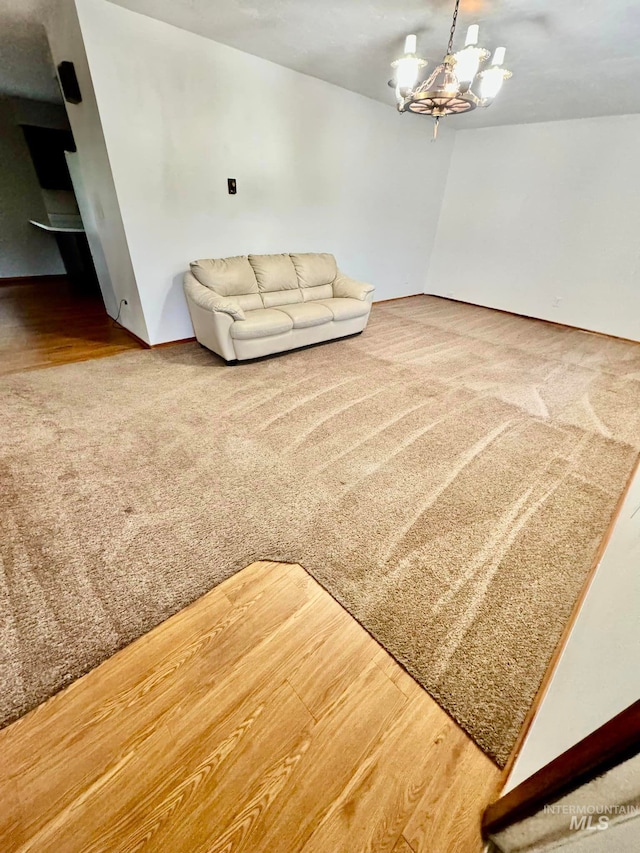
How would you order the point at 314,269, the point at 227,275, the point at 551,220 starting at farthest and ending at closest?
1. the point at 551,220
2. the point at 314,269
3. the point at 227,275

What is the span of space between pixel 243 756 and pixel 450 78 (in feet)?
11.3

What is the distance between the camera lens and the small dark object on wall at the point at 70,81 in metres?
2.71

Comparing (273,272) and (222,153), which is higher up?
(222,153)

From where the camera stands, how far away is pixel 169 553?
147 centimetres

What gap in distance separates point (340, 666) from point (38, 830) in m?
0.81

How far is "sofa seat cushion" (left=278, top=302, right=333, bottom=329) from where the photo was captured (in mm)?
3314

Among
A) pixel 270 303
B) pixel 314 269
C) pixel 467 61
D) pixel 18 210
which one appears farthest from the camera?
pixel 18 210

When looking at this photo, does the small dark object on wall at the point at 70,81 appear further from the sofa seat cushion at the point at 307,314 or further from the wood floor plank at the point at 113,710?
the wood floor plank at the point at 113,710

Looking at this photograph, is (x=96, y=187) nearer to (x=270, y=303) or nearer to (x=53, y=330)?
(x=53, y=330)

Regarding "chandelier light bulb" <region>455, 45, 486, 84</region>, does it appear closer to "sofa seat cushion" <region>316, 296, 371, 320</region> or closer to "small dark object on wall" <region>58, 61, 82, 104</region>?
"sofa seat cushion" <region>316, 296, 371, 320</region>

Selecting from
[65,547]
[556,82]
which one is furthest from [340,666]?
[556,82]

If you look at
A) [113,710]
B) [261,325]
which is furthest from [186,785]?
[261,325]

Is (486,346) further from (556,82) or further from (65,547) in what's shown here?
(65,547)

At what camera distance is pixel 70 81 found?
274cm
